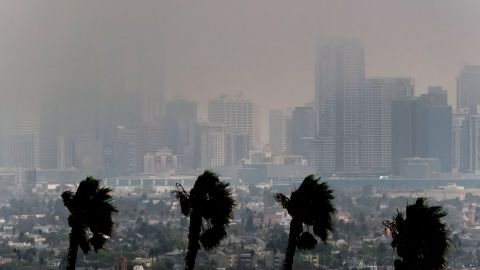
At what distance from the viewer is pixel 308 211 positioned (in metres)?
17.8

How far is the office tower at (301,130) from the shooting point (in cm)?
14931

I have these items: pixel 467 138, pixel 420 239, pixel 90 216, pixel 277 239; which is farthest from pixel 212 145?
pixel 420 239

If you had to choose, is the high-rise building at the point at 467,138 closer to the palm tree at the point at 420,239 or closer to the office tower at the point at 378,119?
the office tower at the point at 378,119

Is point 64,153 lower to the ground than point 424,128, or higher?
lower

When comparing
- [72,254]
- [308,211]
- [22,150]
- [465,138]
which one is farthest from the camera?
[465,138]

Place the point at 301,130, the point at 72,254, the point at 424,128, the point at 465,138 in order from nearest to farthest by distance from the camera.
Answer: the point at 72,254, the point at 465,138, the point at 424,128, the point at 301,130

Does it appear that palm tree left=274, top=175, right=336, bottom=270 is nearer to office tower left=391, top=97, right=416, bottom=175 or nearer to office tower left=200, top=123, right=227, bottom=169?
office tower left=200, top=123, right=227, bottom=169

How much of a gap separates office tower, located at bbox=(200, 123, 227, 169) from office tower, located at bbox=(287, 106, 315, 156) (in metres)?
6.23


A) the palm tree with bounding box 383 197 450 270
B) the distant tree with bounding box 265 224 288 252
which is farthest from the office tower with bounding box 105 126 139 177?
the palm tree with bounding box 383 197 450 270

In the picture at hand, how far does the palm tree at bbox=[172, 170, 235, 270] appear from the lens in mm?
17547

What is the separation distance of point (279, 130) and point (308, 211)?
130973mm

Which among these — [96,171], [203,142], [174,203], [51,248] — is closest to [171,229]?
[51,248]

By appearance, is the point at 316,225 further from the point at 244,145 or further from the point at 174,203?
the point at 244,145

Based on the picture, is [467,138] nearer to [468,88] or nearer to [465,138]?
[465,138]
